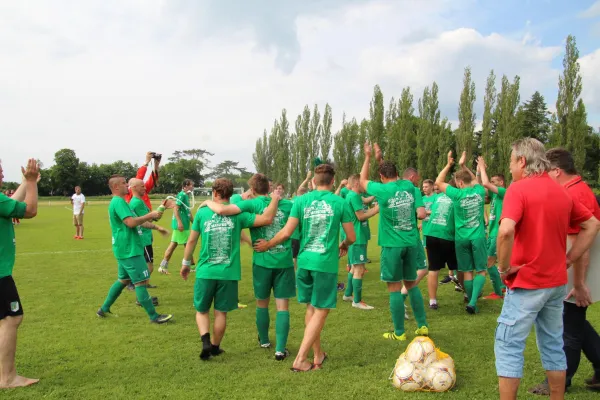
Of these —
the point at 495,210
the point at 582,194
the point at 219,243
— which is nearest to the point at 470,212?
the point at 495,210

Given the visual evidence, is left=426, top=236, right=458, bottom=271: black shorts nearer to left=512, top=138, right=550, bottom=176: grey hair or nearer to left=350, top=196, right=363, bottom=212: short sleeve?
left=350, top=196, right=363, bottom=212: short sleeve

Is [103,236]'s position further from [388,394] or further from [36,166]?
[388,394]

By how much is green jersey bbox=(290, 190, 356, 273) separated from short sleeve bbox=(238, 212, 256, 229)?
0.55 metres

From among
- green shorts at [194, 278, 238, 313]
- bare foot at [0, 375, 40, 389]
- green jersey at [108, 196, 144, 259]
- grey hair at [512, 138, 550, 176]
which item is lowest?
bare foot at [0, 375, 40, 389]

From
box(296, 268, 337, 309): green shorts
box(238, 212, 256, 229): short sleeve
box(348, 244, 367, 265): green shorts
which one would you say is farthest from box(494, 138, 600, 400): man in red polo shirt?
box(348, 244, 367, 265): green shorts

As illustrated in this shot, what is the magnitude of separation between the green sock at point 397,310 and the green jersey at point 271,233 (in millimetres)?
1565

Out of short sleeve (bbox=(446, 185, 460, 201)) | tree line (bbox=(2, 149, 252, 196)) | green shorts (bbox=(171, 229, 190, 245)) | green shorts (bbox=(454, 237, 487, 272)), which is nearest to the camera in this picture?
short sleeve (bbox=(446, 185, 460, 201))

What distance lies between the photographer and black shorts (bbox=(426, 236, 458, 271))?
7688mm

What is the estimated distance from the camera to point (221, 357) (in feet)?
17.4

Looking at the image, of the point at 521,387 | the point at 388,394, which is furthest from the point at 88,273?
the point at 521,387

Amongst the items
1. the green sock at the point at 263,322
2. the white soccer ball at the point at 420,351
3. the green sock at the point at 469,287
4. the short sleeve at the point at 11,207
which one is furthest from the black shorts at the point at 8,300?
the green sock at the point at 469,287

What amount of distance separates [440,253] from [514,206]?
4660mm

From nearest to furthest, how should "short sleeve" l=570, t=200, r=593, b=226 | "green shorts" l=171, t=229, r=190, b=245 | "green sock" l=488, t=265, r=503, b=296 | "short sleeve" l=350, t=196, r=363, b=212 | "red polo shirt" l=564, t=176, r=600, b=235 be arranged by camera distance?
"short sleeve" l=570, t=200, r=593, b=226 < "red polo shirt" l=564, t=176, r=600, b=235 < "short sleeve" l=350, t=196, r=363, b=212 < "green sock" l=488, t=265, r=503, b=296 < "green shorts" l=171, t=229, r=190, b=245

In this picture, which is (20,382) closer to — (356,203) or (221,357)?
(221,357)
